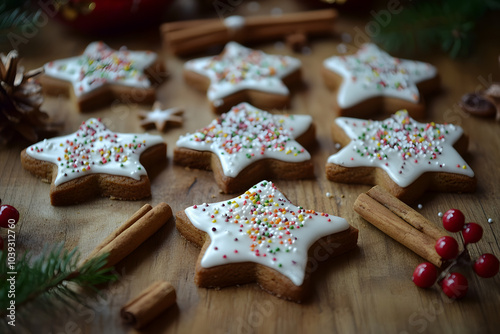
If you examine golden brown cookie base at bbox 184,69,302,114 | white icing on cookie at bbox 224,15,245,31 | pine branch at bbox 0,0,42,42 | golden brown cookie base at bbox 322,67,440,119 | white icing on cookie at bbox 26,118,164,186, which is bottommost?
golden brown cookie base at bbox 322,67,440,119

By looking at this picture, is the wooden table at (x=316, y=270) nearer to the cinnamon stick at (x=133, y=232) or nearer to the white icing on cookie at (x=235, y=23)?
the cinnamon stick at (x=133, y=232)

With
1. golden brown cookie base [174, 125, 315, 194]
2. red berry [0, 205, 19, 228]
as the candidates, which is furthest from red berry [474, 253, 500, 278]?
red berry [0, 205, 19, 228]

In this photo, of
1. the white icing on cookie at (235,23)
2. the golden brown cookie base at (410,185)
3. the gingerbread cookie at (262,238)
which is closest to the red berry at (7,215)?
the gingerbread cookie at (262,238)

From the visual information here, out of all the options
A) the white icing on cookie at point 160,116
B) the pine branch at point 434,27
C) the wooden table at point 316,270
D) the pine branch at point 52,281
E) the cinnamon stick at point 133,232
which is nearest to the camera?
the pine branch at point 52,281

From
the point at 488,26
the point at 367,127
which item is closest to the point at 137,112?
the point at 367,127

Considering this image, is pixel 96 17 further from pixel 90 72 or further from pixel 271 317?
pixel 271 317

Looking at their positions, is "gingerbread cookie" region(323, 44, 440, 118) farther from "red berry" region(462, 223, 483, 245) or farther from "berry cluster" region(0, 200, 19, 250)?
"berry cluster" region(0, 200, 19, 250)
